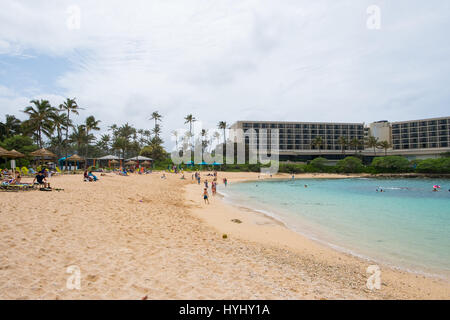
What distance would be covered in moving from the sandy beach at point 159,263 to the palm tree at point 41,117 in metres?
33.8

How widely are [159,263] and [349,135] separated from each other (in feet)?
352

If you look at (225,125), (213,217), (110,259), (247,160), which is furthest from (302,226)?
(225,125)

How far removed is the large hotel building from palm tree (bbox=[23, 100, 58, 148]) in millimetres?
60544

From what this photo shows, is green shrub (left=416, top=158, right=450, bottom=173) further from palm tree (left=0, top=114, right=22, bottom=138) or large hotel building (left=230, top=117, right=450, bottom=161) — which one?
palm tree (left=0, top=114, right=22, bottom=138)

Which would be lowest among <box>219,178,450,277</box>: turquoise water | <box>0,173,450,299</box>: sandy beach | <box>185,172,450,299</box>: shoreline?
<box>219,178,450,277</box>: turquoise water

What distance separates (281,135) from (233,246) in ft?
295

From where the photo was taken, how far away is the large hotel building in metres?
88.2

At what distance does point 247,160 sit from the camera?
2749 inches

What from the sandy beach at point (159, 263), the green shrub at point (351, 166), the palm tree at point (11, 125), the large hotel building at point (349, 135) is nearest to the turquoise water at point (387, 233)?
the sandy beach at point (159, 263)

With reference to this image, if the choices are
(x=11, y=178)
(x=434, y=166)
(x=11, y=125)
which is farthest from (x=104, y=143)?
(x=434, y=166)

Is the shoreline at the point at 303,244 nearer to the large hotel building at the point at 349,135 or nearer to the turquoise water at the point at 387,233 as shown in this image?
the turquoise water at the point at 387,233

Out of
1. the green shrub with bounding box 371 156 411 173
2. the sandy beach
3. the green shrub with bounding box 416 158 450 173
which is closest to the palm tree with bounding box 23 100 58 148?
the sandy beach
